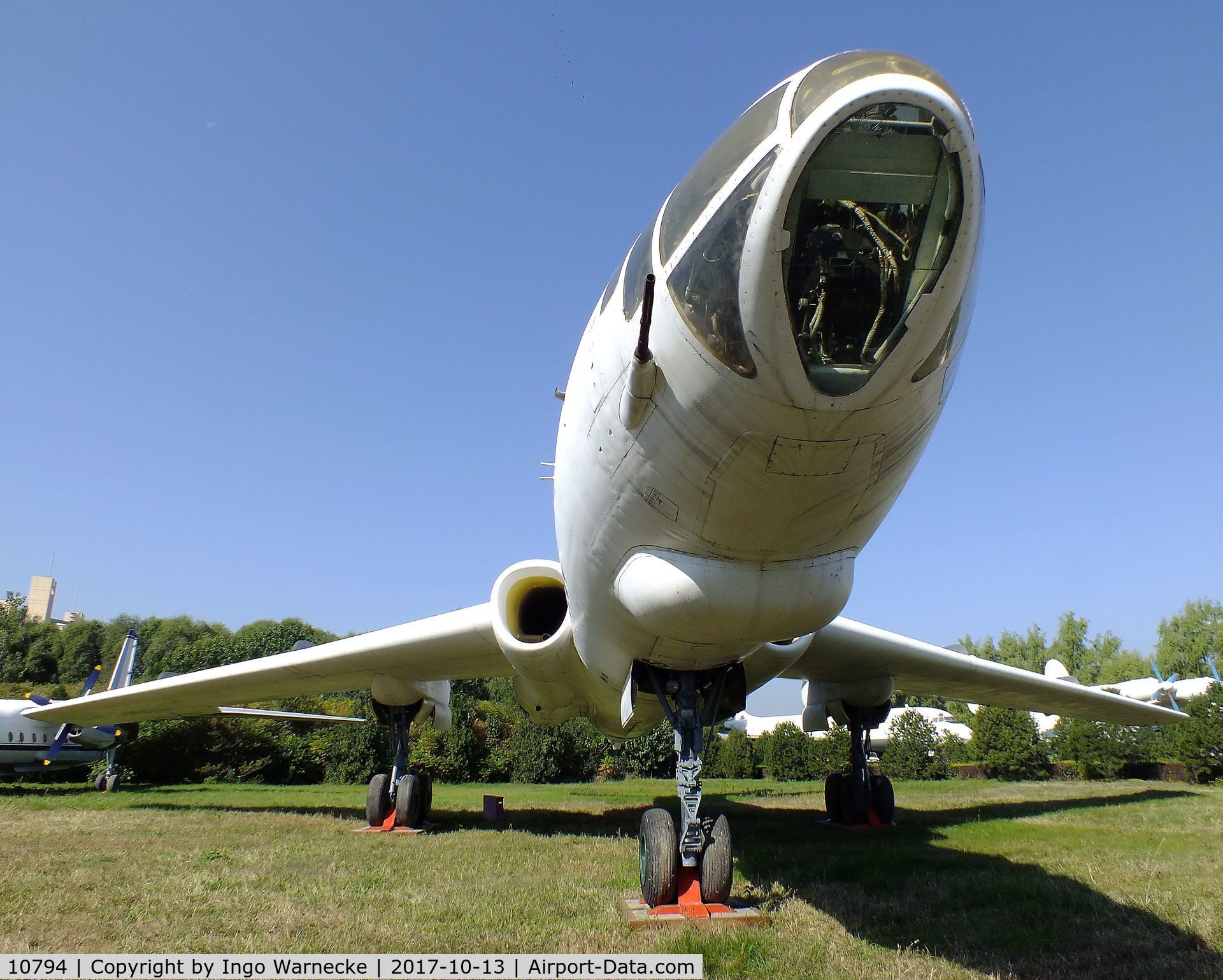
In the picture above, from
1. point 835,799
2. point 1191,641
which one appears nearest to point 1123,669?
point 1191,641

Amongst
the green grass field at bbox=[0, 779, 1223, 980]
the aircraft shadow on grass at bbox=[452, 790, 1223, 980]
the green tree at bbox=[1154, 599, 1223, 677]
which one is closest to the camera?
the aircraft shadow on grass at bbox=[452, 790, 1223, 980]

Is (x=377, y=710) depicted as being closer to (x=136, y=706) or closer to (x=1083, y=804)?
(x=136, y=706)

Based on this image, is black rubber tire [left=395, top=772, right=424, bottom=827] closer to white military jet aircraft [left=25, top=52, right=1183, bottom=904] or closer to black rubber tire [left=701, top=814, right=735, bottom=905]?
white military jet aircraft [left=25, top=52, right=1183, bottom=904]

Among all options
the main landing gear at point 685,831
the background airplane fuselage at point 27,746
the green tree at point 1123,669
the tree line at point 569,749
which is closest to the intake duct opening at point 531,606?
the main landing gear at point 685,831

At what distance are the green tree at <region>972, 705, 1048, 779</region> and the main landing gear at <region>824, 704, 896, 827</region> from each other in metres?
12.5

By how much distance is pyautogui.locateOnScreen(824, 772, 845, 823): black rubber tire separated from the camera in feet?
27.9

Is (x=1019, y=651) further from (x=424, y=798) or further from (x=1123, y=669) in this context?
(x=424, y=798)

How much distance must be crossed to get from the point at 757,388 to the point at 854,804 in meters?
7.29

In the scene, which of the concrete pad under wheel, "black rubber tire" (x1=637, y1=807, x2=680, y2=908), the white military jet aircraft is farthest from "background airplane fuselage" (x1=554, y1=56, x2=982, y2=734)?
the concrete pad under wheel

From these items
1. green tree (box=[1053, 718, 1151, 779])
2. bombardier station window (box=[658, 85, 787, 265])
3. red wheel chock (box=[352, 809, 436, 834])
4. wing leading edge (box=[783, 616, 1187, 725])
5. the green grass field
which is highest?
bombardier station window (box=[658, 85, 787, 265])

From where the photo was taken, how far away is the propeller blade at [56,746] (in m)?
14.6

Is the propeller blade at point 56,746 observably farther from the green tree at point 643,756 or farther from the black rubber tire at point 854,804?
the black rubber tire at point 854,804

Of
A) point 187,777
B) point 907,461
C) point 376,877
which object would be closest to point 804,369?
point 907,461

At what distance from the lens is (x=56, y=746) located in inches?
579
